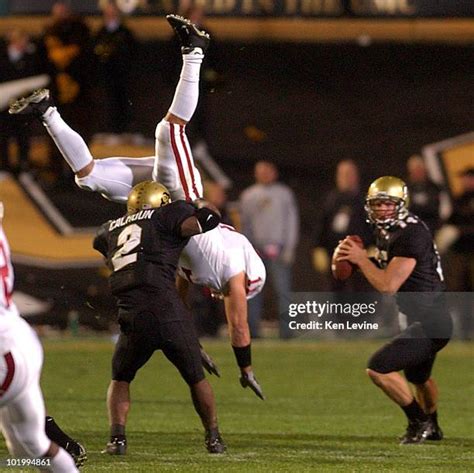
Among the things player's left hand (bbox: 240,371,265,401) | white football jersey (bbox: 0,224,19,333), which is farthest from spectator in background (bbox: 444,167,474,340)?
white football jersey (bbox: 0,224,19,333)

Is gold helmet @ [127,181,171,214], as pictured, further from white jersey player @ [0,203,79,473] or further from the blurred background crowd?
the blurred background crowd

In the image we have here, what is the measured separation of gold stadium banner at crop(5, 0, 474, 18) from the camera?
630 inches

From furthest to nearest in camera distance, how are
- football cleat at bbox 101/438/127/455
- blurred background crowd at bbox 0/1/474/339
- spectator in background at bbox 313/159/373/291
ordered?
1. blurred background crowd at bbox 0/1/474/339
2. spectator in background at bbox 313/159/373/291
3. football cleat at bbox 101/438/127/455

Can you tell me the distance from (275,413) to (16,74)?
6.53 m

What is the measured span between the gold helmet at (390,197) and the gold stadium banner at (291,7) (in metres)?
6.96

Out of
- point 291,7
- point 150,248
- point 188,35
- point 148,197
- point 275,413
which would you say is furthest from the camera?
point 291,7

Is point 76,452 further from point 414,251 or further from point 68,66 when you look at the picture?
point 68,66

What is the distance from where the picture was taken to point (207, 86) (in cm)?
1609

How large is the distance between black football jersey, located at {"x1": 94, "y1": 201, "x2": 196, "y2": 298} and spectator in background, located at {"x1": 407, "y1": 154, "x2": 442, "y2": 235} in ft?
23.7

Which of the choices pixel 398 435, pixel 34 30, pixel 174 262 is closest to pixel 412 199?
pixel 34 30

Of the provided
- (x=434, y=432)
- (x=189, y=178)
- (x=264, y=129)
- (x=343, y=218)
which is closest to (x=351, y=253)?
(x=189, y=178)

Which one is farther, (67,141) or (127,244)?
(67,141)

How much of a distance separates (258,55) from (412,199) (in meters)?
2.41

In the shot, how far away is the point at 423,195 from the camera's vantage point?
15.4 meters
